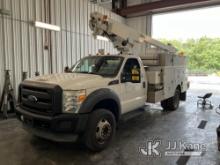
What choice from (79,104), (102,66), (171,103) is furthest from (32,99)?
(171,103)

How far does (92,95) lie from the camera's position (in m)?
3.70

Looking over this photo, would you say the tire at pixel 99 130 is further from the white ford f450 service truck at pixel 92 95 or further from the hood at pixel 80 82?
the hood at pixel 80 82

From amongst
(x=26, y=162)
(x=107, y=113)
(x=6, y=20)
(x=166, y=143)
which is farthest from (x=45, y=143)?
(x=6, y=20)

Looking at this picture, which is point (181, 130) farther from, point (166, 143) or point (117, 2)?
point (117, 2)

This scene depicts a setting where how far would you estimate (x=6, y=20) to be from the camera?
6.79 metres

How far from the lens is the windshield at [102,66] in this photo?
4.54 metres

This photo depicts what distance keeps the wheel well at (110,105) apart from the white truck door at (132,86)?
14.1 inches

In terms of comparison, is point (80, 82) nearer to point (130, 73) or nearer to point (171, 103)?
point (130, 73)

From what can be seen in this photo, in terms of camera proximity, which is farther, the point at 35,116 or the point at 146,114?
the point at 146,114

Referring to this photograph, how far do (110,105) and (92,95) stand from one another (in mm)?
672

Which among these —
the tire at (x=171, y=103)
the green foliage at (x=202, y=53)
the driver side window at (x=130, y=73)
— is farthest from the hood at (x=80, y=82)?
the green foliage at (x=202, y=53)

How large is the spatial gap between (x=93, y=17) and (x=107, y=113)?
2.60m

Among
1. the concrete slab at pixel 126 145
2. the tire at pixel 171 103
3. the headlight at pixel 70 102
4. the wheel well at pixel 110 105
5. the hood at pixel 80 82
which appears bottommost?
the concrete slab at pixel 126 145

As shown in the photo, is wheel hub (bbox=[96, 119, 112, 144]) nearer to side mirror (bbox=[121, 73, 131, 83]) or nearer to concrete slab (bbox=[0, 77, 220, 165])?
concrete slab (bbox=[0, 77, 220, 165])
